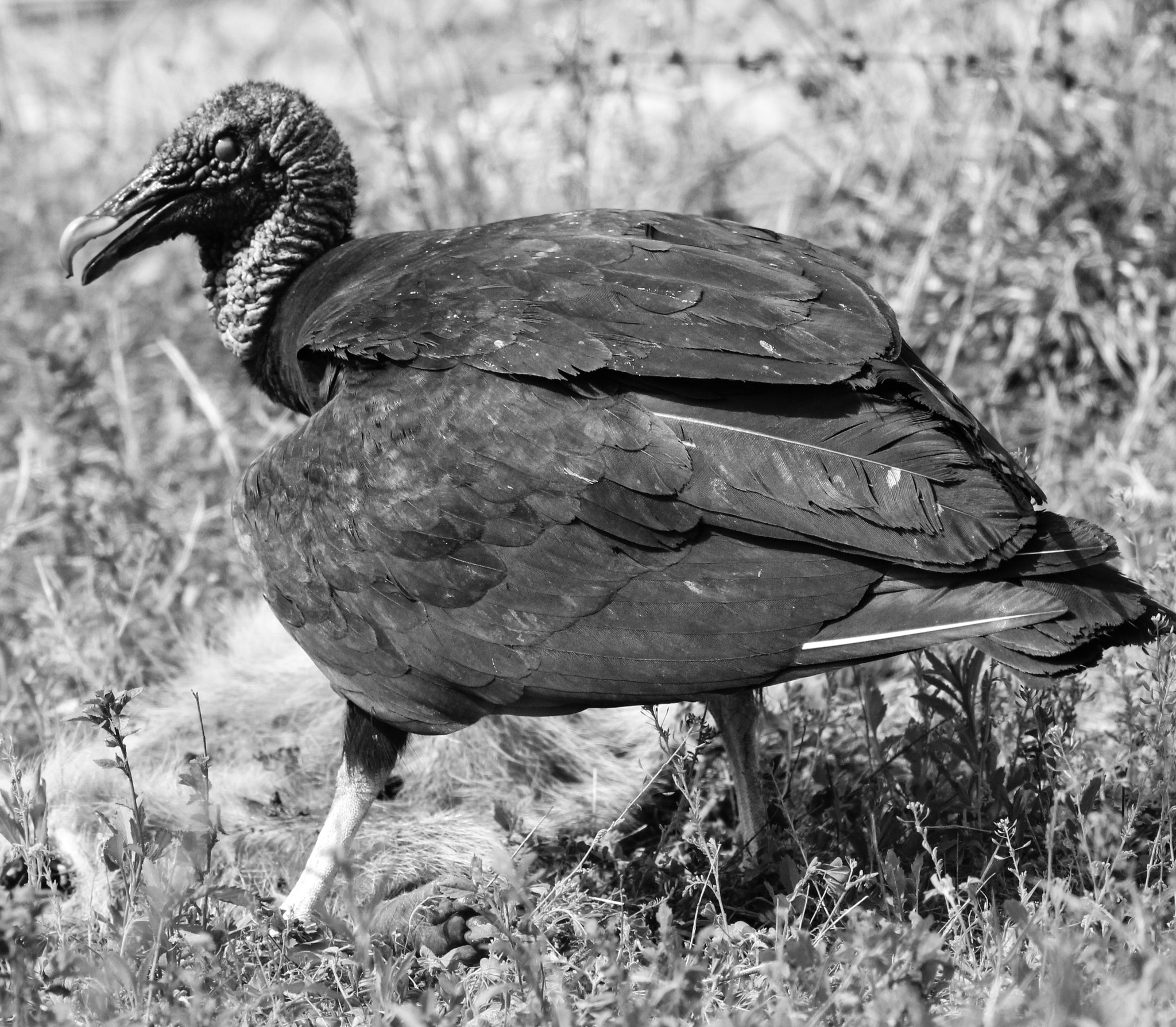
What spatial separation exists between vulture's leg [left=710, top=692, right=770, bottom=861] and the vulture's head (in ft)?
5.14

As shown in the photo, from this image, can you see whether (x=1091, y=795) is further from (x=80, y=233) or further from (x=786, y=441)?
(x=80, y=233)

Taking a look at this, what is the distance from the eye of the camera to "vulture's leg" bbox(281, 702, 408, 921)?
3.04 meters

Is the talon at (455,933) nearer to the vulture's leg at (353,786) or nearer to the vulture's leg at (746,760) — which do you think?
the vulture's leg at (353,786)

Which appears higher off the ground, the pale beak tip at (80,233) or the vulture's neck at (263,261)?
the pale beak tip at (80,233)

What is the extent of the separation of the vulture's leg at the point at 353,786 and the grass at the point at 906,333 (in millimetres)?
267

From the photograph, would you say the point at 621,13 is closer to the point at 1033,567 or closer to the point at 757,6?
the point at 757,6

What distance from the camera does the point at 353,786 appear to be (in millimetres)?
3074

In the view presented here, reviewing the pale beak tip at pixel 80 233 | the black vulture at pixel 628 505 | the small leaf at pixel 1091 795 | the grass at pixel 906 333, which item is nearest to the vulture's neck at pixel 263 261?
the pale beak tip at pixel 80 233

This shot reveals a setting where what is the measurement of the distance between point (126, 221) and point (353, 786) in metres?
1.58

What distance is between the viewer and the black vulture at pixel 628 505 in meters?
2.53

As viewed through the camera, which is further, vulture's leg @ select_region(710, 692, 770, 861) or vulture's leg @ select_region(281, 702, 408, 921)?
vulture's leg @ select_region(710, 692, 770, 861)

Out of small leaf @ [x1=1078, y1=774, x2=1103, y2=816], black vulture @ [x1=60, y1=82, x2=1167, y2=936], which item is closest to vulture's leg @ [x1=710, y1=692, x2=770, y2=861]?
black vulture @ [x1=60, y1=82, x2=1167, y2=936]

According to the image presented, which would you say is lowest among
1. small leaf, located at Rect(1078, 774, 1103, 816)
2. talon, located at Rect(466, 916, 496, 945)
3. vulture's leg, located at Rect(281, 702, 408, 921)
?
talon, located at Rect(466, 916, 496, 945)

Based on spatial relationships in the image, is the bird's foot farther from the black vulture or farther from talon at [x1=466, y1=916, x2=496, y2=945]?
the black vulture
